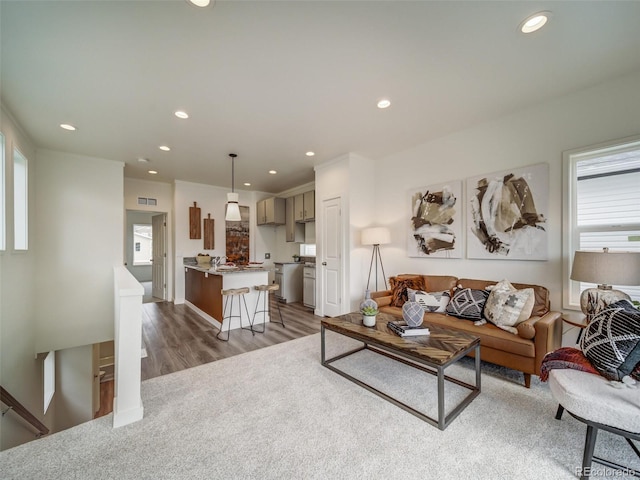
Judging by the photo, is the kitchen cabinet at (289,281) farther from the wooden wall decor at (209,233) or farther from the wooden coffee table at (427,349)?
the wooden coffee table at (427,349)

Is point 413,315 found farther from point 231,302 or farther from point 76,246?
point 76,246

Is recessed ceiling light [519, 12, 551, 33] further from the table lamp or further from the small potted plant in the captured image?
the small potted plant

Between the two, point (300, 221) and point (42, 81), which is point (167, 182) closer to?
point (300, 221)

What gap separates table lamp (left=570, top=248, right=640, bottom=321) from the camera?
1936 millimetres

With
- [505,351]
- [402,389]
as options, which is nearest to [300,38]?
[402,389]

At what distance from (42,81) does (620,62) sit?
5.11m

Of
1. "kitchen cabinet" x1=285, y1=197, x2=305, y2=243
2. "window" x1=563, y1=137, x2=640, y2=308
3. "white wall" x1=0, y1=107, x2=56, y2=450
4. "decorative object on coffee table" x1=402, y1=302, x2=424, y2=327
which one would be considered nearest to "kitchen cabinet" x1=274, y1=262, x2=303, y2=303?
"kitchen cabinet" x1=285, y1=197, x2=305, y2=243

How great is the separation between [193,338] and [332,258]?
2450 mm

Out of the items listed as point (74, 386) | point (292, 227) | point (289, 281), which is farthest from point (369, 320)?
point (74, 386)

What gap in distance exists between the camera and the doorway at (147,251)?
20.1 ft

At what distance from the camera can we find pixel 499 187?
302 centimetres

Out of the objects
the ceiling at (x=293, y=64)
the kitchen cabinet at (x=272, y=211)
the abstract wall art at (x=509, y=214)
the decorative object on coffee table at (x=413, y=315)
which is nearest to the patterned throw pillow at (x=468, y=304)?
the abstract wall art at (x=509, y=214)

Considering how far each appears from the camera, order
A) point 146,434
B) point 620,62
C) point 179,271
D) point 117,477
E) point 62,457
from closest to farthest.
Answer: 1. point 117,477
2. point 62,457
3. point 146,434
4. point 620,62
5. point 179,271

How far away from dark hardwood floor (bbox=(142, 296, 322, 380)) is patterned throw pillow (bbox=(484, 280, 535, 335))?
228 centimetres
